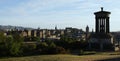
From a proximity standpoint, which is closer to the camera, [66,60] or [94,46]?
[66,60]

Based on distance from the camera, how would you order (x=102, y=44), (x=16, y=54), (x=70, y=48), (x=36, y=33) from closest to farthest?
(x=16, y=54) < (x=102, y=44) < (x=70, y=48) < (x=36, y=33)

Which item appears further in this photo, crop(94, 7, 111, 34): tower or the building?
crop(94, 7, 111, 34): tower

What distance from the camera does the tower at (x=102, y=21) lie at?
54.2 metres

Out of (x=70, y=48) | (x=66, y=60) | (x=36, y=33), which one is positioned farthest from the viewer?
(x=36, y=33)

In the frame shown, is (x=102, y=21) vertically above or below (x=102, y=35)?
above

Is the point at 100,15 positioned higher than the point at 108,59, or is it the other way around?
the point at 100,15

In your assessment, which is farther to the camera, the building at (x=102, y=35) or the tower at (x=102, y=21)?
the tower at (x=102, y=21)

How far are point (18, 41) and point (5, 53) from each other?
5.95 metres

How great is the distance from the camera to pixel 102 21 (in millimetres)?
55125

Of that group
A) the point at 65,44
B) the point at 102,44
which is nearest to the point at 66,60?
the point at 102,44

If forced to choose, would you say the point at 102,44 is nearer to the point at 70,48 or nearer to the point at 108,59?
the point at 70,48

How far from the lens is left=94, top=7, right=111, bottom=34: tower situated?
178 feet

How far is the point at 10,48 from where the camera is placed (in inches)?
1923

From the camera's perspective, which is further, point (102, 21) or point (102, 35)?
point (102, 21)
